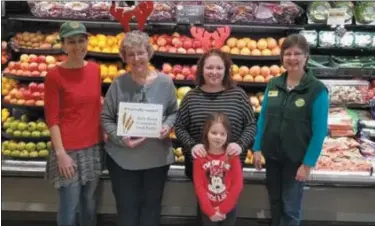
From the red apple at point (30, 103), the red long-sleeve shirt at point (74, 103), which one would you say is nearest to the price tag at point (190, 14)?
the red long-sleeve shirt at point (74, 103)

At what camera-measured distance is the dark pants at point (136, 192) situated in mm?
3143

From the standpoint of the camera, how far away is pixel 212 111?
9.93 ft

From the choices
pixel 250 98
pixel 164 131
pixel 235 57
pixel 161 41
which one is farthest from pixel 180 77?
pixel 164 131

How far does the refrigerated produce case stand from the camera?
393 centimetres

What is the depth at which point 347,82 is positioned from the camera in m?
4.20

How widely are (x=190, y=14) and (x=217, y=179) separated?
1.52 metres

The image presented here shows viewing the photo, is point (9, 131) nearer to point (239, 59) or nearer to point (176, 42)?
point (176, 42)

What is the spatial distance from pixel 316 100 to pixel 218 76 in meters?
0.59

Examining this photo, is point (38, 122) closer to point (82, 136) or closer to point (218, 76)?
point (82, 136)

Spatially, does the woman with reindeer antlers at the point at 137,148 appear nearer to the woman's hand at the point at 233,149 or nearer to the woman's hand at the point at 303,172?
the woman's hand at the point at 233,149

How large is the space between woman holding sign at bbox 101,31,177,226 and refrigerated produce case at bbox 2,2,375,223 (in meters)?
0.79

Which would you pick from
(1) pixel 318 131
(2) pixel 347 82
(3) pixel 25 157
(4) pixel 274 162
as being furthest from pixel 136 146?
(2) pixel 347 82

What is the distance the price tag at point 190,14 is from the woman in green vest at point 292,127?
103 centimetres

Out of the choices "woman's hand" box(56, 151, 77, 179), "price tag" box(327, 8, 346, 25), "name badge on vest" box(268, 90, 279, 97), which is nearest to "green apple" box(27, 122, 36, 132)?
"woman's hand" box(56, 151, 77, 179)
